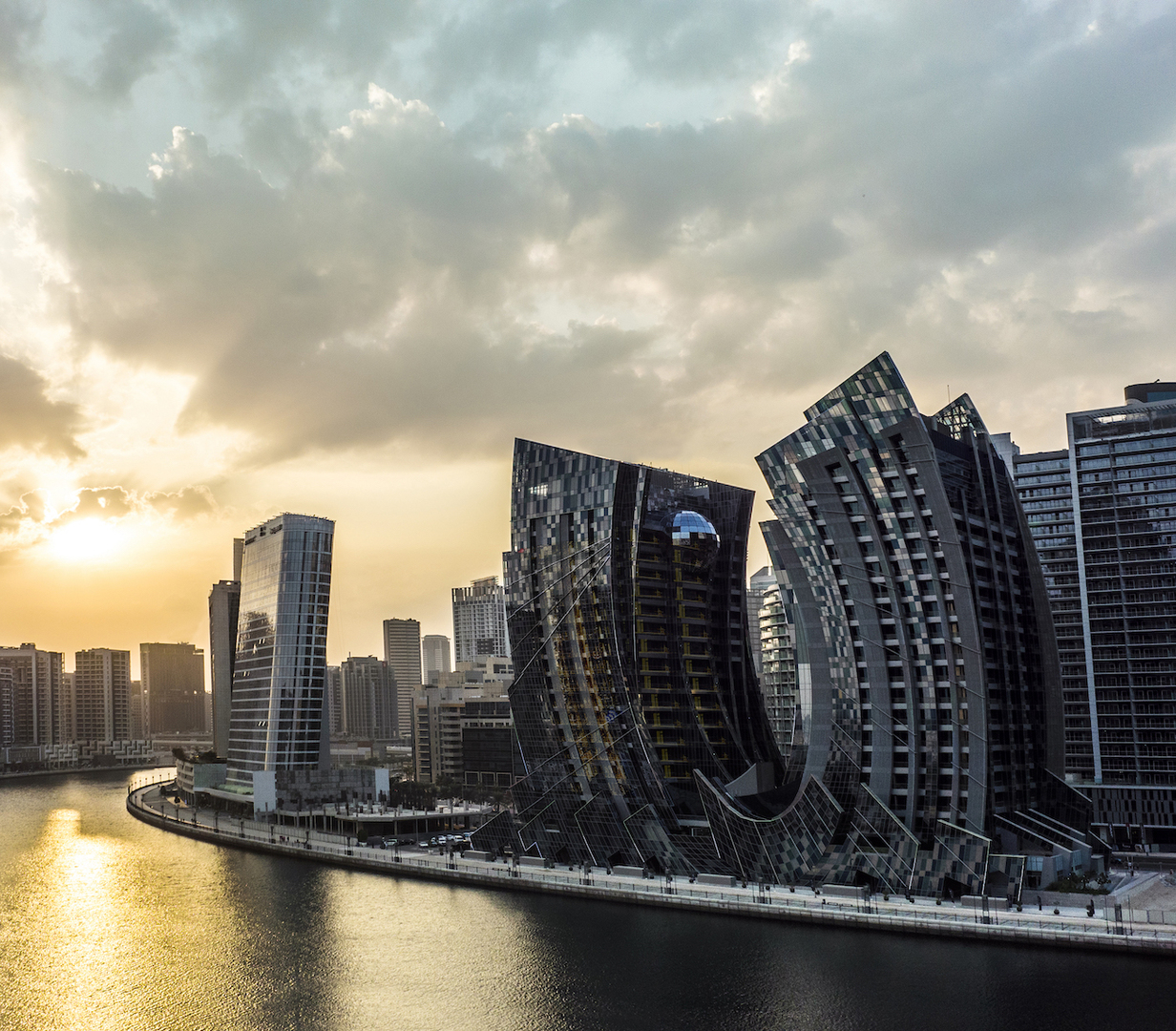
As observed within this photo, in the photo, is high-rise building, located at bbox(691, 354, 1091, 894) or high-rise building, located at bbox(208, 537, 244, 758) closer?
high-rise building, located at bbox(691, 354, 1091, 894)

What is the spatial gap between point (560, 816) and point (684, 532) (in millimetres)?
26722

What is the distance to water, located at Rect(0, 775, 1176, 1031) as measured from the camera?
52625 mm

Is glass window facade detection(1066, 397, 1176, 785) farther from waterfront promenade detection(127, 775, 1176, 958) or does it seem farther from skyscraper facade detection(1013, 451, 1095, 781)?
waterfront promenade detection(127, 775, 1176, 958)

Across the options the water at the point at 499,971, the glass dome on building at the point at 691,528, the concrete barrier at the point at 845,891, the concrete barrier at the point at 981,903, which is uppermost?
the glass dome on building at the point at 691,528

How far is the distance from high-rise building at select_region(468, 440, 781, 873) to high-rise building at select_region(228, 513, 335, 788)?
53120mm

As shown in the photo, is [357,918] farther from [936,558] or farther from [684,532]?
[936,558]

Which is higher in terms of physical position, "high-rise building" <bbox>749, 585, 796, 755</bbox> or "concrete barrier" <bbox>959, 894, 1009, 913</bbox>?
"high-rise building" <bbox>749, 585, 796, 755</bbox>

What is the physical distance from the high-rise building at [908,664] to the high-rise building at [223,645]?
12113 cm

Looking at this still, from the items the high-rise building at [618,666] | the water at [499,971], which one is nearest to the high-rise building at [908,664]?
the high-rise building at [618,666]

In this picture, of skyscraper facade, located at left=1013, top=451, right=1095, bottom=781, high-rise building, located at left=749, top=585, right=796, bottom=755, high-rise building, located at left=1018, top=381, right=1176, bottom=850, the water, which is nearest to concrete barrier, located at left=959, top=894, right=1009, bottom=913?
the water

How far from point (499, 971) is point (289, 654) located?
295ft

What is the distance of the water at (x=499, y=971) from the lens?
5262cm

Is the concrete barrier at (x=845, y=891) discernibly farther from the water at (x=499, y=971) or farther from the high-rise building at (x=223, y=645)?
the high-rise building at (x=223, y=645)

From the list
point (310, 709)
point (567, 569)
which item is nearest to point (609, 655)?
point (567, 569)
